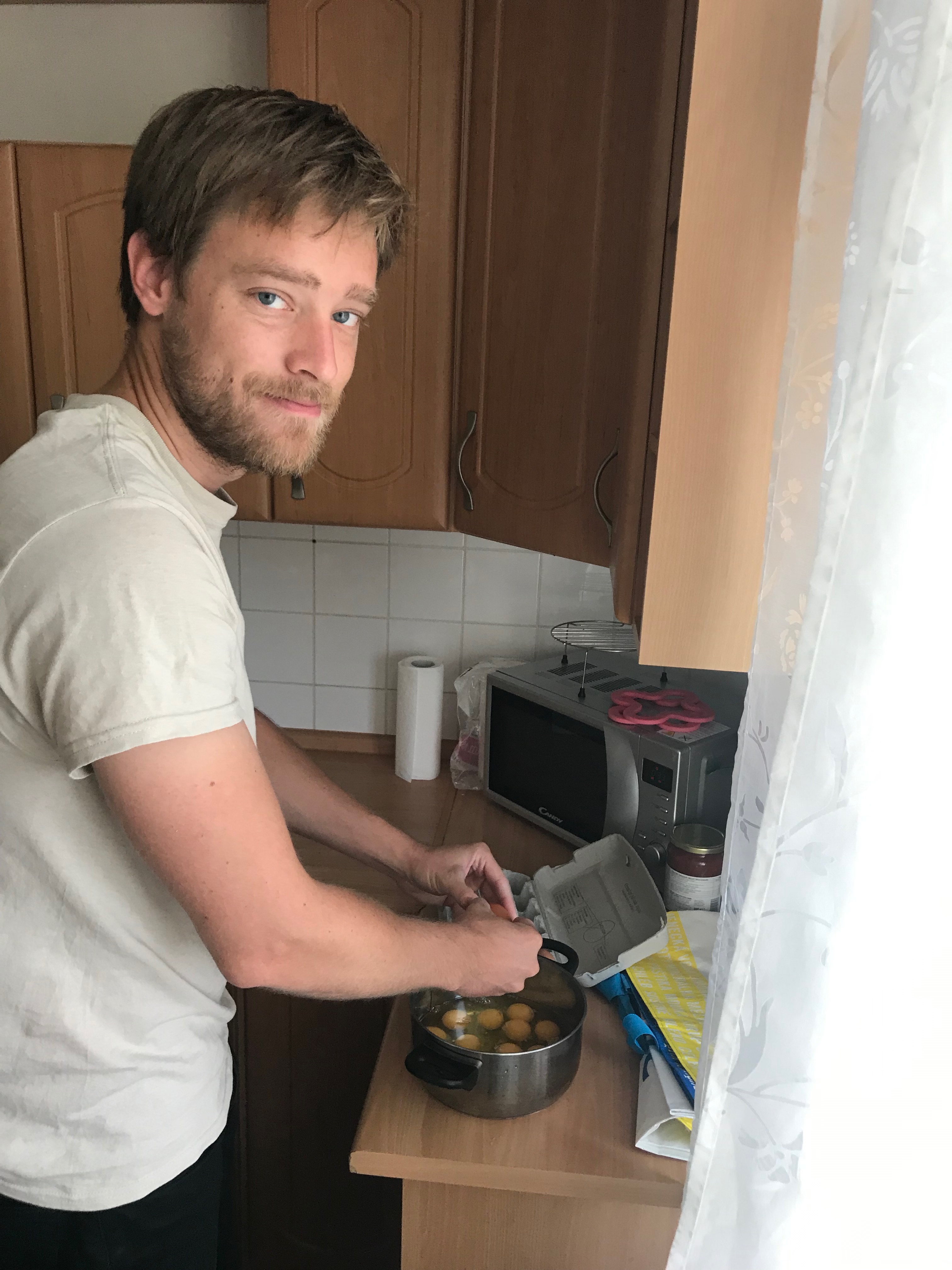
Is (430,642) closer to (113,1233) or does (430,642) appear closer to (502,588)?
(502,588)

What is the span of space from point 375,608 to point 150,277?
113 cm

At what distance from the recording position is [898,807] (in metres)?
0.59

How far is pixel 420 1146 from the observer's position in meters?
0.95

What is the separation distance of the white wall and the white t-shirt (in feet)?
4.17

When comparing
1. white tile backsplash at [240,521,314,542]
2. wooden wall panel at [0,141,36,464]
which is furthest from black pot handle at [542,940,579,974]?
wooden wall panel at [0,141,36,464]

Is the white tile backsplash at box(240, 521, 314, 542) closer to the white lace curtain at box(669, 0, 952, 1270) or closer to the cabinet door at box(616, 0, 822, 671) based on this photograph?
the cabinet door at box(616, 0, 822, 671)

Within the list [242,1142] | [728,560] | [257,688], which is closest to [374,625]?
[257,688]

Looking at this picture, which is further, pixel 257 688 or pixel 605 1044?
pixel 257 688

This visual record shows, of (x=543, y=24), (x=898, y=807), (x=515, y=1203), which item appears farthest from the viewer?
(x=543, y=24)

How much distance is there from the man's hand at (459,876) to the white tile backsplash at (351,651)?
0.82 m

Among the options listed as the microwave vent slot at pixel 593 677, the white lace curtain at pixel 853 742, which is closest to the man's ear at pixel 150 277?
the white lace curtain at pixel 853 742

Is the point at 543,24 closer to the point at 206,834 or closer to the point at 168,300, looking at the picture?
the point at 168,300

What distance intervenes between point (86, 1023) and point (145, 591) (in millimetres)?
429

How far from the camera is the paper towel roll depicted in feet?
6.10
